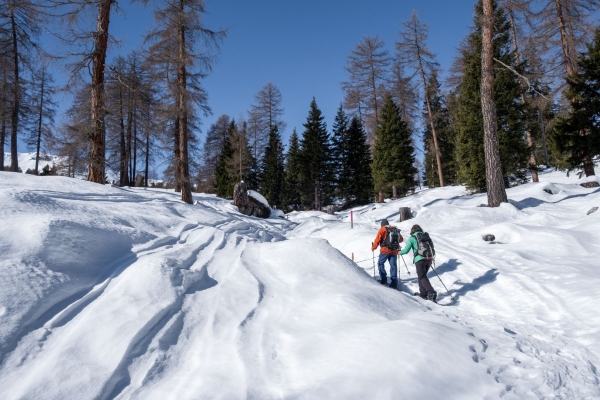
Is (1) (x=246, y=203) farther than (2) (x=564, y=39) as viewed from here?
Yes

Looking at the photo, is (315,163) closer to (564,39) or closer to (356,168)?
(356,168)

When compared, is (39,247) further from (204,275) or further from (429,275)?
(429,275)

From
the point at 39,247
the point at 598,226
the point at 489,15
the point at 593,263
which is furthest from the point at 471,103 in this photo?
the point at 39,247

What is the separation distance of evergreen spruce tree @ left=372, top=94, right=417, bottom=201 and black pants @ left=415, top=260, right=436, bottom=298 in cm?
1806

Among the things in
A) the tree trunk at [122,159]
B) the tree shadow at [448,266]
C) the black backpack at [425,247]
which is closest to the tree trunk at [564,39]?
the tree shadow at [448,266]

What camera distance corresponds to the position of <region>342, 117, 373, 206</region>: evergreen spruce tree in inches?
1153

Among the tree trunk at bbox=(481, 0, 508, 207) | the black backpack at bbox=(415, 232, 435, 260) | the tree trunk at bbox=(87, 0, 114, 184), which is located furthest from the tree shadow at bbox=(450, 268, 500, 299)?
the tree trunk at bbox=(87, 0, 114, 184)

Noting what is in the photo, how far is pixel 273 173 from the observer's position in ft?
108

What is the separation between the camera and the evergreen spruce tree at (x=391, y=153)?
23.7m

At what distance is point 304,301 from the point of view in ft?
14.1

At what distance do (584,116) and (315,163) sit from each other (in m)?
18.7

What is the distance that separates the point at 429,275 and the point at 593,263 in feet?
9.86

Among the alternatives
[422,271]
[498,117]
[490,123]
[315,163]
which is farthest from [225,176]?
[422,271]

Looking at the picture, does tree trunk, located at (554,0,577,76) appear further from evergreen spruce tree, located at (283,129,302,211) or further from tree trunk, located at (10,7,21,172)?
tree trunk, located at (10,7,21,172)
